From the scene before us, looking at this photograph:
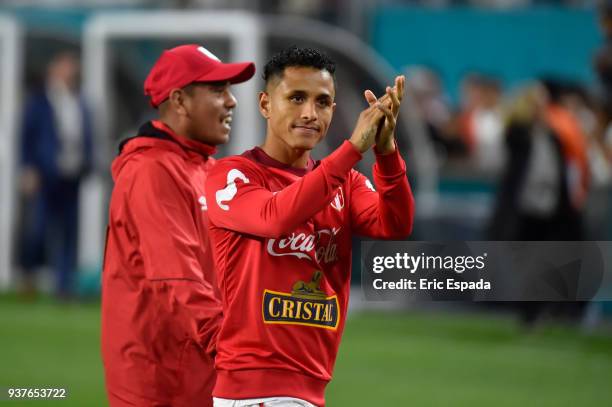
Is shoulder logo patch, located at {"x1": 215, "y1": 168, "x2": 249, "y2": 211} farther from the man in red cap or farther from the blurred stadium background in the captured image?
the blurred stadium background

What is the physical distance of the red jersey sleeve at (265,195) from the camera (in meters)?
3.63

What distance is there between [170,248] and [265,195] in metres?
0.68

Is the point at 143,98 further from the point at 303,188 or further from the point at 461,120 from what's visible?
the point at 303,188

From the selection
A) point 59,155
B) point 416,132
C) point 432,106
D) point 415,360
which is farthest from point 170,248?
point 432,106

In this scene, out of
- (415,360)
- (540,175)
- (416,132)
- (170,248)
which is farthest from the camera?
(416,132)

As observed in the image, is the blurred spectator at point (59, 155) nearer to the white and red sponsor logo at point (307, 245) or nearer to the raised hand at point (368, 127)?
the white and red sponsor logo at point (307, 245)

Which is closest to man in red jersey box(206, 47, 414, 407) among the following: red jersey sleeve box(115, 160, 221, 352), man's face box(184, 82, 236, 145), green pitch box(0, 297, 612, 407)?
red jersey sleeve box(115, 160, 221, 352)

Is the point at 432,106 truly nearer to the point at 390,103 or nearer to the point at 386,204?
the point at 386,204

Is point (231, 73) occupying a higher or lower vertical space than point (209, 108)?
higher

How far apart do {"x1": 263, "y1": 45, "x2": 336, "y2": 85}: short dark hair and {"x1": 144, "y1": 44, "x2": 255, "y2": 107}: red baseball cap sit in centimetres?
66

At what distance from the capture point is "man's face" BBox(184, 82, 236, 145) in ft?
15.5

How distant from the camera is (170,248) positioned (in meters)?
4.36

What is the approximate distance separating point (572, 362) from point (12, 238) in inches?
285

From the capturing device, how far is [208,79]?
468 centimetres
